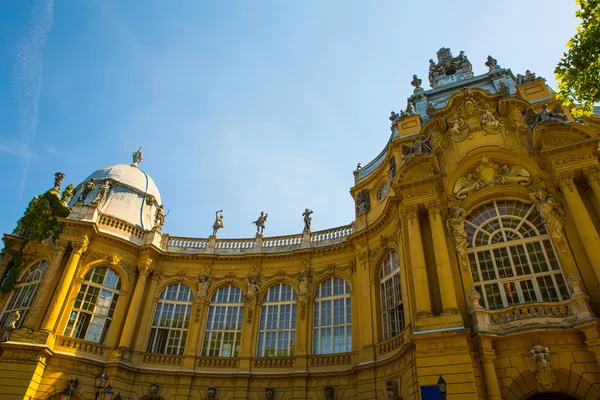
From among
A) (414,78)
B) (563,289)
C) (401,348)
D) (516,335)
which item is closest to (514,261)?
(563,289)

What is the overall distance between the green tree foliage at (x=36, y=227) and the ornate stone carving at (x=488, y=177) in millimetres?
20600

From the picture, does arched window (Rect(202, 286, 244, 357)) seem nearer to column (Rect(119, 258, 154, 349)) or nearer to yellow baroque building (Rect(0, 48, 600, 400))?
yellow baroque building (Rect(0, 48, 600, 400))

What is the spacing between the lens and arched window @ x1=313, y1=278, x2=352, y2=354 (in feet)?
67.6

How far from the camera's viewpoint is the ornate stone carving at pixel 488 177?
1722 cm

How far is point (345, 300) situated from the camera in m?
21.5

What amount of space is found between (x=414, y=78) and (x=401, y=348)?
17.9 meters

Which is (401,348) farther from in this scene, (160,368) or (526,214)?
(160,368)

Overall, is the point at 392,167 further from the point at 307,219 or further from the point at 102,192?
the point at 102,192

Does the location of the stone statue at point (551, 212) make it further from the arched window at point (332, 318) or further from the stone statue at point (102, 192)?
the stone statue at point (102, 192)

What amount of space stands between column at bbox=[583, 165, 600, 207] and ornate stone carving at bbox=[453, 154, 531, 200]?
2.03m

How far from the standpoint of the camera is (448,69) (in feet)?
90.0

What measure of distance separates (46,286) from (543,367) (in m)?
21.6

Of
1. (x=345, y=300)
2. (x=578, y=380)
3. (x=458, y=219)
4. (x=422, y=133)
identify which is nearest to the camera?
(x=578, y=380)

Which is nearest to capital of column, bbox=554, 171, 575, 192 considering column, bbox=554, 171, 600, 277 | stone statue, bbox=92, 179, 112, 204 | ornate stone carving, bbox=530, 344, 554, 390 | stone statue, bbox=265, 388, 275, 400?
column, bbox=554, 171, 600, 277
